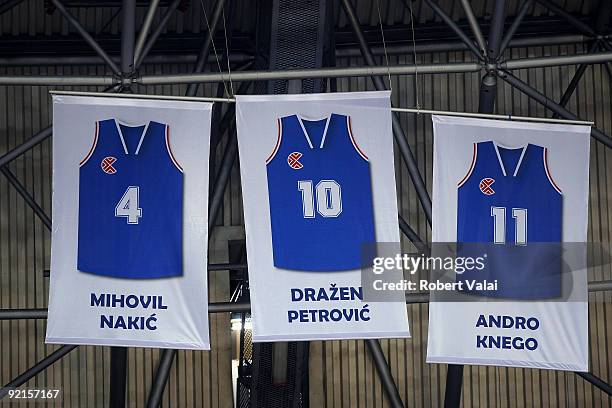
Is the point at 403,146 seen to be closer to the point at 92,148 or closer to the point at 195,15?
the point at 195,15

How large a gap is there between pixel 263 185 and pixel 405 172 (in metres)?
9.18

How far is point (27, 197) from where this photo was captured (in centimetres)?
2158

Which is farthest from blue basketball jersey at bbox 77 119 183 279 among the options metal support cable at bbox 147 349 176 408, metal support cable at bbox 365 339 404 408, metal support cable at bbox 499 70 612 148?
metal support cable at bbox 365 339 404 408

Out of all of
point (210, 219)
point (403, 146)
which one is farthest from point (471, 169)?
point (210, 219)

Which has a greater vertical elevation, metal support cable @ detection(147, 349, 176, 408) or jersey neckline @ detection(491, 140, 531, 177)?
jersey neckline @ detection(491, 140, 531, 177)

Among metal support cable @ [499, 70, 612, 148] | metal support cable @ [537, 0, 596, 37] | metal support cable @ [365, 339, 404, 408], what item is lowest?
metal support cable @ [365, 339, 404, 408]

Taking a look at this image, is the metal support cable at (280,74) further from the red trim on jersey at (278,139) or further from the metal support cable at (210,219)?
the metal support cable at (210,219)

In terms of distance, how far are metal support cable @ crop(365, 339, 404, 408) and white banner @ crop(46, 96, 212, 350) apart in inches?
311

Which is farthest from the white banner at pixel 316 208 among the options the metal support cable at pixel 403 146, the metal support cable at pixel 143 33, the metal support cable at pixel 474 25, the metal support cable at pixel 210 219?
the metal support cable at pixel 210 219

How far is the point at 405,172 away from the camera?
76.9 ft

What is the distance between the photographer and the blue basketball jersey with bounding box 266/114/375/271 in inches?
574

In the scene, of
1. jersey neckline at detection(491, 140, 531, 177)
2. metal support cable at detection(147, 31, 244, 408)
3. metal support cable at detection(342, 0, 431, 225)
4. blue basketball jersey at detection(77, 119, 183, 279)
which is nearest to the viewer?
blue basketball jersey at detection(77, 119, 183, 279)

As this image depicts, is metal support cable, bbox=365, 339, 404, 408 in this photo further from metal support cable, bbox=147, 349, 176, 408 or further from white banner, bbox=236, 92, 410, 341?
white banner, bbox=236, 92, 410, 341

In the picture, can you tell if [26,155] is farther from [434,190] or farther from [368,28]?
[434,190]
